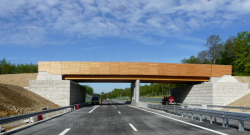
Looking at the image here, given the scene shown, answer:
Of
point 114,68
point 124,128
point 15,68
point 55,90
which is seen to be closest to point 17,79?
point 55,90

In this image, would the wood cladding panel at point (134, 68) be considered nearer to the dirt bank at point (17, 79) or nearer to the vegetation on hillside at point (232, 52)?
the dirt bank at point (17, 79)

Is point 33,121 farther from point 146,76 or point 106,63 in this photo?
point 146,76

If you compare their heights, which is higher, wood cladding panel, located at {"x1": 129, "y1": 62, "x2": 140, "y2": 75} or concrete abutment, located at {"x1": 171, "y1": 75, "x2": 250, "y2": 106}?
wood cladding panel, located at {"x1": 129, "y1": 62, "x2": 140, "y2": 75}

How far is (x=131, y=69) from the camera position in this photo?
1684 inches

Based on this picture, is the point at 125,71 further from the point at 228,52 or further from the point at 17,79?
the point at 228,52

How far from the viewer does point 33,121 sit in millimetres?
14508

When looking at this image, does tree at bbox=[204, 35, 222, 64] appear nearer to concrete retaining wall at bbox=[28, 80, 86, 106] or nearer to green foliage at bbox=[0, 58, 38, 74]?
concrete retaining wall at bbox=[28, 80, 86, 106]

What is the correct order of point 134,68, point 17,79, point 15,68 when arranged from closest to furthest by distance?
1. point 134,68
2. point 17,79
3. point 15,68

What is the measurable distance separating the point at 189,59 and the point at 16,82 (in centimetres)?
7820

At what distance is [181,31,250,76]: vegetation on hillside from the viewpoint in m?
70.9

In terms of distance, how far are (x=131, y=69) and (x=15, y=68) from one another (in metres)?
94.5

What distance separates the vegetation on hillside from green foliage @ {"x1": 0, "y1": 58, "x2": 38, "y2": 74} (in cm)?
8569

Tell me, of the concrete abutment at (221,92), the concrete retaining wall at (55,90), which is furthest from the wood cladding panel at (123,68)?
the concrete abutment at (221,92)

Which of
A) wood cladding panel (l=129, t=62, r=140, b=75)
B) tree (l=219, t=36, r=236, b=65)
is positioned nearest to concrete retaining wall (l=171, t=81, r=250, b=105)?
wood cladding panel (l=129, t=62, r=140, b=75)
